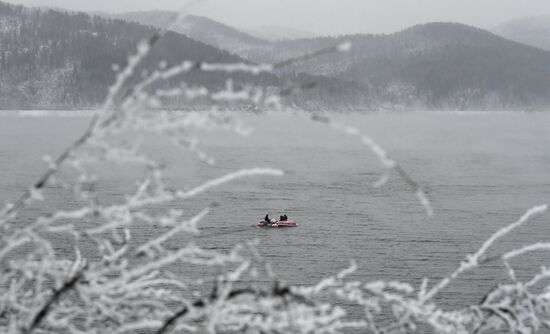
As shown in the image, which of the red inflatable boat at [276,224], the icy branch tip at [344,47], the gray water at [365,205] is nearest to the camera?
the icy branch tip at [344,47]

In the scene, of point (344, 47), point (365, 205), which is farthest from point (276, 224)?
point (344, 47)

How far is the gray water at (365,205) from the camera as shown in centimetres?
4088

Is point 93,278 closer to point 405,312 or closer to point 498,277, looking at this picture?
point 405,312

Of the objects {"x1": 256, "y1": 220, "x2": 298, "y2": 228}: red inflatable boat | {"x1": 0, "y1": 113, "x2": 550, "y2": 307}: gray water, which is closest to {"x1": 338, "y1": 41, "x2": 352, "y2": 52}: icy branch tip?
{"x1": 0, "y1": 113, "x2": 550, "y2": 307}: gray water

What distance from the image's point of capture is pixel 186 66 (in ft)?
4.77

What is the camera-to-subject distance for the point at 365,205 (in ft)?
200

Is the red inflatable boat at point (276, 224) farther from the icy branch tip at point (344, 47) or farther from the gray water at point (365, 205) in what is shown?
the icy branch tip at point (344, 47)

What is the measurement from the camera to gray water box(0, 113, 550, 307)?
1609 inches

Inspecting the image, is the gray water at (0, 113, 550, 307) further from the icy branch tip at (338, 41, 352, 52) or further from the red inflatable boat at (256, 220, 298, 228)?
the icy branch tip at (338, 41, 352, 52)

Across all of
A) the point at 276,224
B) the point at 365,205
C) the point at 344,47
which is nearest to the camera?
the point at 344,47

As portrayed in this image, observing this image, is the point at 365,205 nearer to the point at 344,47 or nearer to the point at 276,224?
the point at 276,224

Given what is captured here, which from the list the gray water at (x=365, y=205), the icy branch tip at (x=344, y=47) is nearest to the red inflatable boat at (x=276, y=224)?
the gray water at (x=365, y=205)

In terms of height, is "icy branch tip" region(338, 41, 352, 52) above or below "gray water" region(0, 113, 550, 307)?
above

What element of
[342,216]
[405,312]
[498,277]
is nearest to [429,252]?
[498,277]
